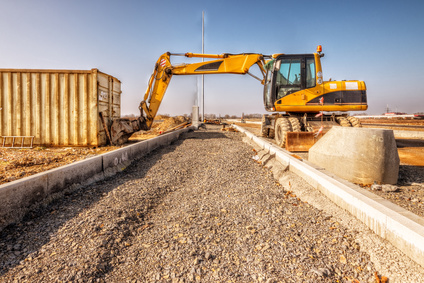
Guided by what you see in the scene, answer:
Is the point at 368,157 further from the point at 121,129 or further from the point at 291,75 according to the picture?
the point at 121,129

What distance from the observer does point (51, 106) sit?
8.38 metres

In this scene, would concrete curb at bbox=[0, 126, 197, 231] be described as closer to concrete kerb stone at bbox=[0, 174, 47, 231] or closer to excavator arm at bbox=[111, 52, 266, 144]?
concrete kerb stone at bbox=[0, 174, 47, 231]

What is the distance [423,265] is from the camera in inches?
75.4

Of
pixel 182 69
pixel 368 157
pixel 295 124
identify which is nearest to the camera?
pixel 368 157

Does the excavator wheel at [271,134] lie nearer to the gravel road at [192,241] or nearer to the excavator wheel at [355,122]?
the excavator wheel at [355,122]

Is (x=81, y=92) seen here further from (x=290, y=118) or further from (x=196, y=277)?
(x=196, y=277)

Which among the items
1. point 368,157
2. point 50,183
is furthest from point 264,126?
point 50,183

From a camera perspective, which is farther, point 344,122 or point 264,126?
point 264,126

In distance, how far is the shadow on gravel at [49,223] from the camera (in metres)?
2.29

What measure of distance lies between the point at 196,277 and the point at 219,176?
10.5 feet

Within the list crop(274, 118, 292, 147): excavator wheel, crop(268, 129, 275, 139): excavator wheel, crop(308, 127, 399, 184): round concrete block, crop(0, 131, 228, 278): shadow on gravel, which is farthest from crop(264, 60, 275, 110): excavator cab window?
crop(0, 131, 228, 278): shadow on gravel

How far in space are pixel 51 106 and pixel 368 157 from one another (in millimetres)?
9361

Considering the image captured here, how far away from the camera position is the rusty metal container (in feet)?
27.3

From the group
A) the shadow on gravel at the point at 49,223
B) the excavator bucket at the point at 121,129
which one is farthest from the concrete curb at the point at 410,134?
the shadow on gravel at the point at 49,223
